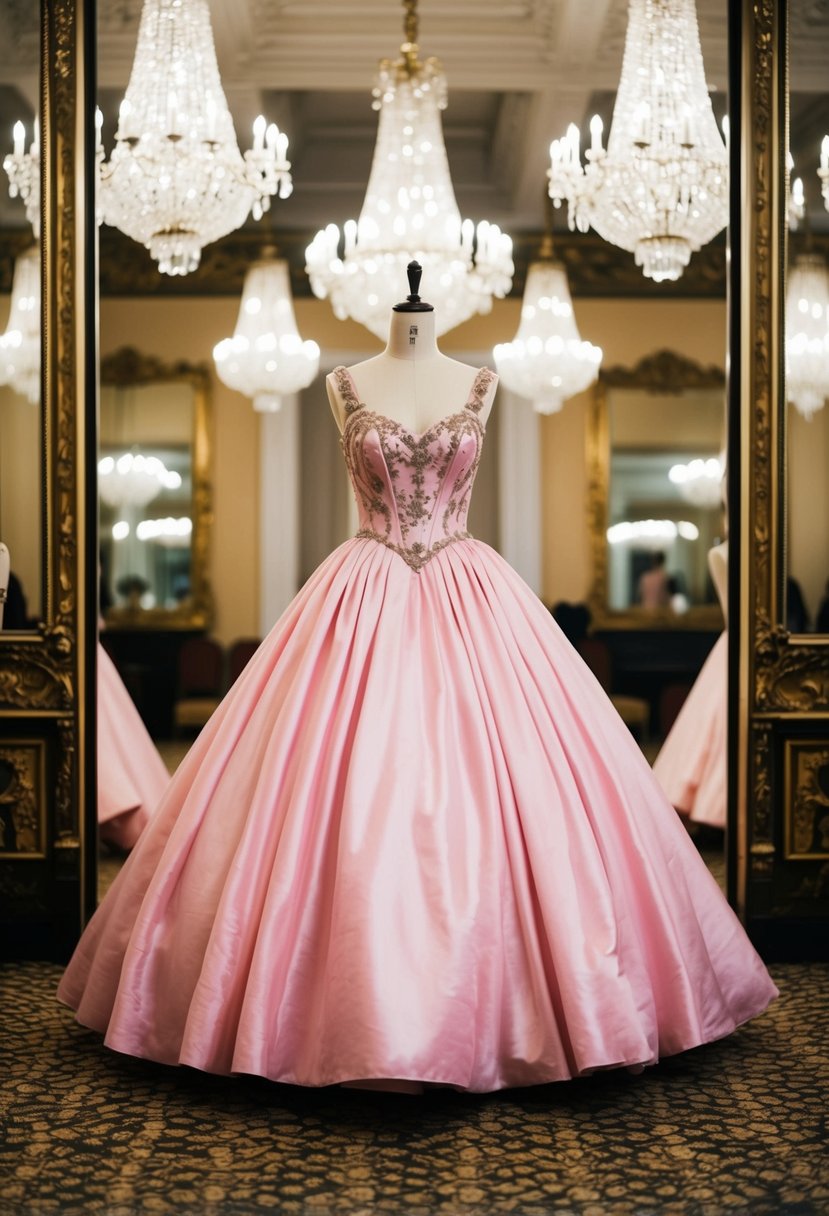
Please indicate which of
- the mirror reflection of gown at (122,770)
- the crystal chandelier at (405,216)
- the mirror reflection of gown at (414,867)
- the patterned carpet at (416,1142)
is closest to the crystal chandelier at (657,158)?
the crystal chandelier at (405,216)

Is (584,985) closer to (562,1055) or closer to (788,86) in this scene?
(562,1055)

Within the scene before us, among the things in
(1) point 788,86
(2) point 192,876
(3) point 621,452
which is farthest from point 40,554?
(3) point 621,452

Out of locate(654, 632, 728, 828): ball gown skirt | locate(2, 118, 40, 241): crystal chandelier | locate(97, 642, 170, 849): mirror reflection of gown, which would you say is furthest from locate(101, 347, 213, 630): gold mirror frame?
locate(2, 118, 40, 241): crystal chandelier

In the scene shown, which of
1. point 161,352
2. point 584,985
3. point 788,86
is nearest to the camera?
point 584,985

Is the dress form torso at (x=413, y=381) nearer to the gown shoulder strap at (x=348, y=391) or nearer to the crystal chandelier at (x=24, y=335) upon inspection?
the gown shoulder strap at (x=348, y=391)

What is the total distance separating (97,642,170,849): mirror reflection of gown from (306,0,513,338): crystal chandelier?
1.72 m

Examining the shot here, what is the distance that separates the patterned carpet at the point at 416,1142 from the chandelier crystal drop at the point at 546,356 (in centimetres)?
379

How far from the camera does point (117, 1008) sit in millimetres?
2656

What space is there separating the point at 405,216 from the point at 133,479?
2.94 m

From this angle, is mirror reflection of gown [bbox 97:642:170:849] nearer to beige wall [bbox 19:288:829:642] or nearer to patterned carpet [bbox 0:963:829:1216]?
patterned carpet [bbox 0:963:829:1216]

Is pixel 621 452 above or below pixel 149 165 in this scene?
below

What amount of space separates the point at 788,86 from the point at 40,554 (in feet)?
7.98

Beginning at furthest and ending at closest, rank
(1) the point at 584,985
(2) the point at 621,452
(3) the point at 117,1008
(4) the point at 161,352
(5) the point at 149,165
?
(2) the point at 621,452 → (4) the point at 161,352 → (5) the point at 149,165 → (3) the point at 117,1008 → (1) the point at 584,985

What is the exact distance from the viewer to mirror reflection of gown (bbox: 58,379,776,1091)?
2461 mm
